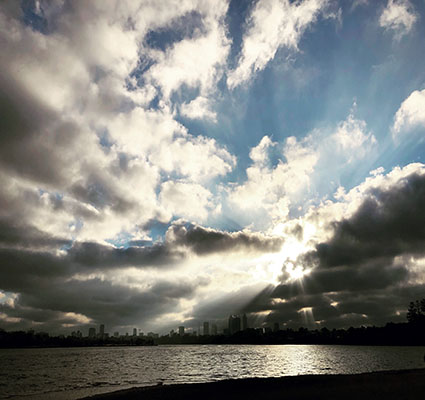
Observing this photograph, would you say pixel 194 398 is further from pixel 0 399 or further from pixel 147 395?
pixel 0 399

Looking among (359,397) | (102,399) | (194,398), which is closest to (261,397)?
(194,398)

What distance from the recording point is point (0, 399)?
39.9 m

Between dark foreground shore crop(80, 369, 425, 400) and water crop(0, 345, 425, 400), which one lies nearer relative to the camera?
dark foreground shore crop(80, 369, 425, 400)

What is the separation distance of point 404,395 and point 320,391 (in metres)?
7.73

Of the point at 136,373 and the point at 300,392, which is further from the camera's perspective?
the point at 136,373

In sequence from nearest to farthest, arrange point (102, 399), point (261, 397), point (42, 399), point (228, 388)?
point (261, 397) < point (102, 399) < point (228, 388) < point (42, 399)

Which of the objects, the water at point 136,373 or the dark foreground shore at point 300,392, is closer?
the dark foreground shore at point 300,392

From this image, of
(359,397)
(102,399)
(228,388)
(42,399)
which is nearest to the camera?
(359,397)

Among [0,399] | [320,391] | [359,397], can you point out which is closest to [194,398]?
[320,391]

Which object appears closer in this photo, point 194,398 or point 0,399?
point 194,398

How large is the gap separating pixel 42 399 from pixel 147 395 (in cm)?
1598

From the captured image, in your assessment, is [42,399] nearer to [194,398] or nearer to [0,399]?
[0,399]

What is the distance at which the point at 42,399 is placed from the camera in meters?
38.2

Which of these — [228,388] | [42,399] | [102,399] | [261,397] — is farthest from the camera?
[42,399]
